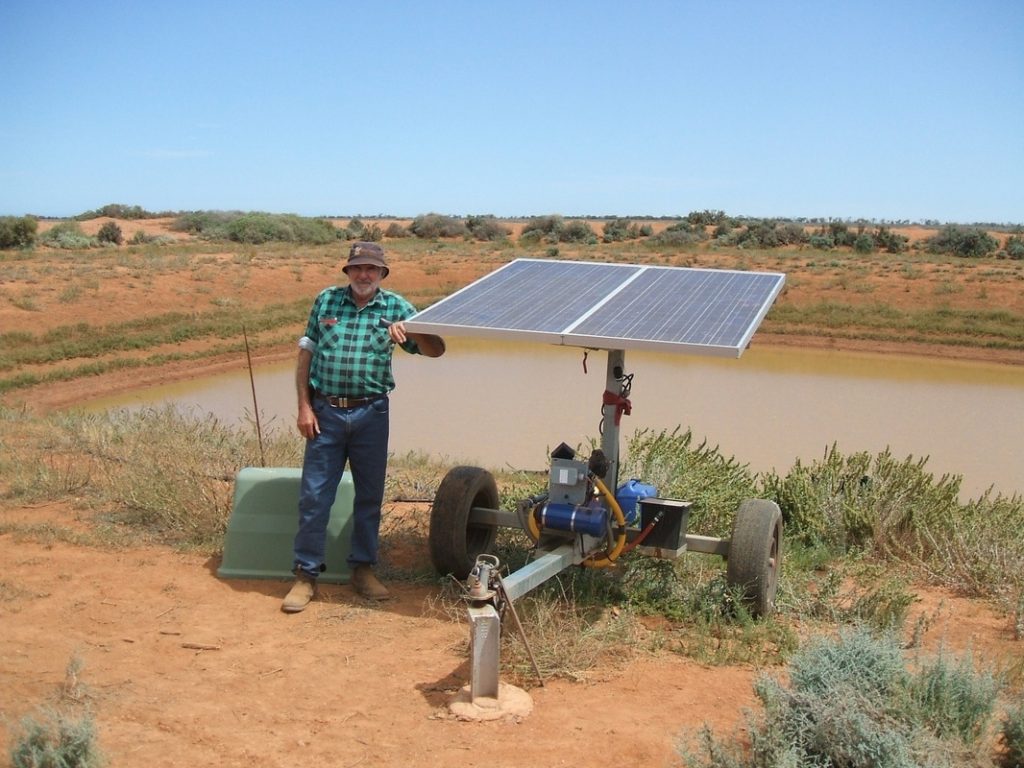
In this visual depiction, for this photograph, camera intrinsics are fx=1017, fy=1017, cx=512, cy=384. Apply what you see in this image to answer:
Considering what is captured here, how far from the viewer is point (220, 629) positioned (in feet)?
16.8

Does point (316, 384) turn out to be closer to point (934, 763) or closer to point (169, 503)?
point (169, 503)

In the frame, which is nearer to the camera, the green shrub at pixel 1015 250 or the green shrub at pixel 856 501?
the green shrub at pixel 856 501

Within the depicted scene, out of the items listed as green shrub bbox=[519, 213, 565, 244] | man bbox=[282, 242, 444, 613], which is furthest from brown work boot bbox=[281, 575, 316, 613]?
green shrub bbox=[519, 213, 565, 244]

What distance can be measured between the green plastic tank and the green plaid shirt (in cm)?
84

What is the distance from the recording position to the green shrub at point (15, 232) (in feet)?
130

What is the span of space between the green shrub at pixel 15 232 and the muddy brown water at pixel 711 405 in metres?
23.3

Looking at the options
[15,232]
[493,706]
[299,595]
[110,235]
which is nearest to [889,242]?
[110,235]

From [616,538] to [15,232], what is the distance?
40721 mm

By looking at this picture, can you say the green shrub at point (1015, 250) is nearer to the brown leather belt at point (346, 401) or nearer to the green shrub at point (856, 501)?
the green shrub at point (856, 501)

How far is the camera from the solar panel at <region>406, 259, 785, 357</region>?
493 centimetres

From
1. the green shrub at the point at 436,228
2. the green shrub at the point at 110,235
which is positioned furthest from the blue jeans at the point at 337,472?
the green shrub at the point at 436,228

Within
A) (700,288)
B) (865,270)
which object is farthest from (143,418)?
(865,270)

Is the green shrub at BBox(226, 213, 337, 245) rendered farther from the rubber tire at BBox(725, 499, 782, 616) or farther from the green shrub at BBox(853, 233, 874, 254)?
the rubber tire at BBox(725, 499, 782, 616)

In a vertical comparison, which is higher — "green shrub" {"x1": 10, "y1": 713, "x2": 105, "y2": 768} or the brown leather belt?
the brown leather belt
